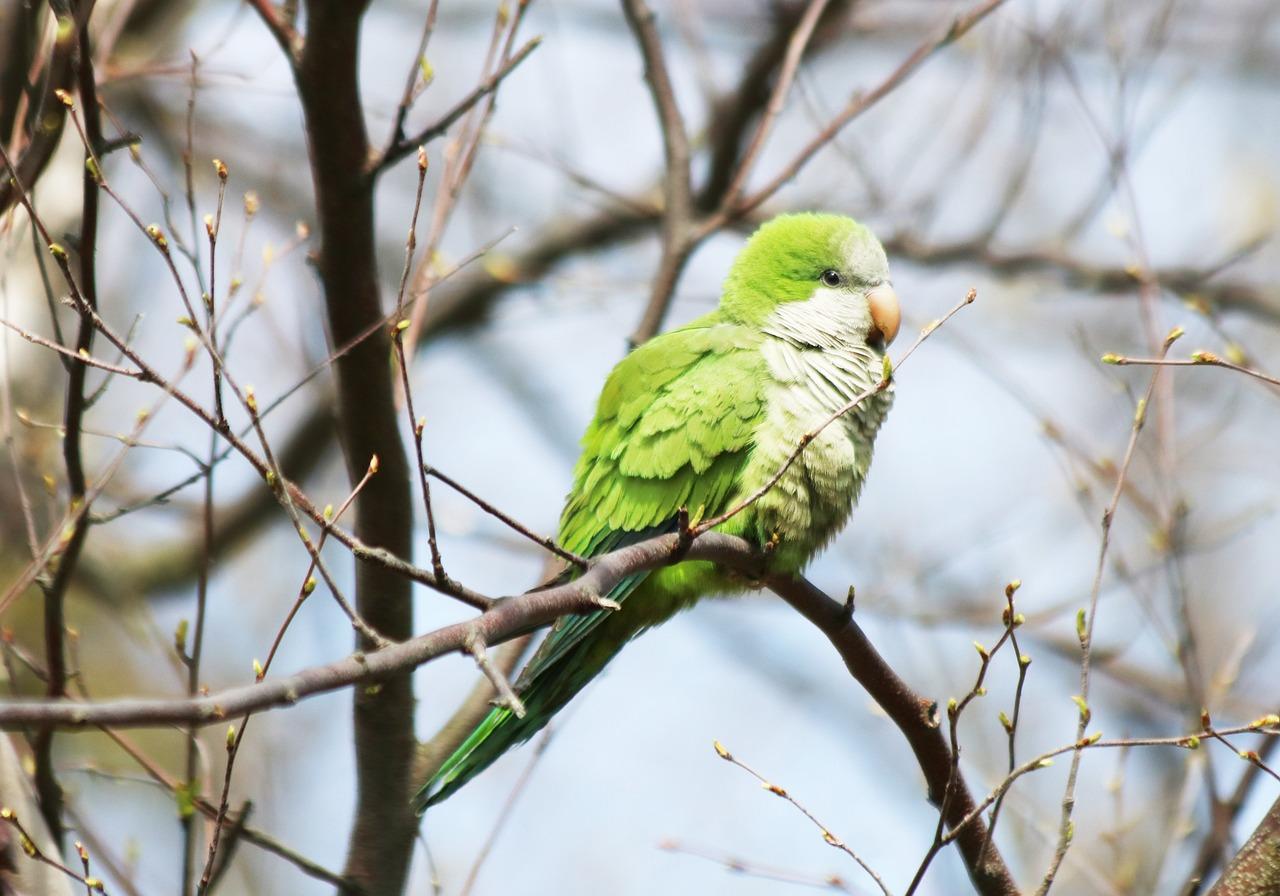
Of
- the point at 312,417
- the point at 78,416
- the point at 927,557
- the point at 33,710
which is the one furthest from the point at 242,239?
the point at 927,557

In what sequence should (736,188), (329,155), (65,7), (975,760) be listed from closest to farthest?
1. (65,7)
2. (329,155)
3. (736,188)
4. (975,760)

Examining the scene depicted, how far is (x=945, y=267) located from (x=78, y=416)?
4265 mm

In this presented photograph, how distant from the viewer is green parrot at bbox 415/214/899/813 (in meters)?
3.55

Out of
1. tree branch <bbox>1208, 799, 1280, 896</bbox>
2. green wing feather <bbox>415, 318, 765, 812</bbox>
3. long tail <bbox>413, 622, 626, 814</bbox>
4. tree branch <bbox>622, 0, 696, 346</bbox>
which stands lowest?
tree branch <bbox>1208, 799, 1280, 896</bbox>

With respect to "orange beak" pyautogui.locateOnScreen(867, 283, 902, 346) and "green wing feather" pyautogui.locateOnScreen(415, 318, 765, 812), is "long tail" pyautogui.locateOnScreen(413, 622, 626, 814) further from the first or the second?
"orange beak" pyautogui.locateOnScreen(867, 283, 902, 346)

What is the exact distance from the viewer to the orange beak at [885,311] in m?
4.17

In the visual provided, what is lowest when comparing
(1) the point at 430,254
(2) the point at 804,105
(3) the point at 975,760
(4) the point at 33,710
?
(4) the point at 33,710

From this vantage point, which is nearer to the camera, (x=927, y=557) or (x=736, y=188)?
(x=736, y=188)

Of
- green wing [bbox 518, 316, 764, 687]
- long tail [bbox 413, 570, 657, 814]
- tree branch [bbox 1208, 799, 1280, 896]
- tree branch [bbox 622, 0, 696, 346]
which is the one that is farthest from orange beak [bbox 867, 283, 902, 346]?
tree branch [bbox 1208, 799, 1280, 896]

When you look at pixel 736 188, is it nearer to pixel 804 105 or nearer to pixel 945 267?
pixel 804 105

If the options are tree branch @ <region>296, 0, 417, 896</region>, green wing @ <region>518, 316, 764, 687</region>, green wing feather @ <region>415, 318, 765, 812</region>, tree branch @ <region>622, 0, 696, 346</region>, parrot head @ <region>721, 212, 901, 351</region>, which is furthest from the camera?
tree branch @ <region>622, 0, 696, 346</region>

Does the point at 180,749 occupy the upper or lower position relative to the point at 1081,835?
Answer: lower

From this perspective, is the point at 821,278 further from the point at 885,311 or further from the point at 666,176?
the point at 666,176

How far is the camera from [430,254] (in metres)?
3.60
